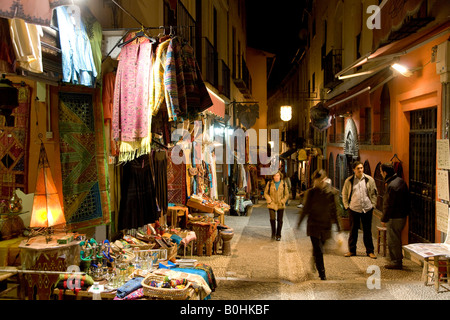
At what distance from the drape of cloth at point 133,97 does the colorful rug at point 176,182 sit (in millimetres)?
3639

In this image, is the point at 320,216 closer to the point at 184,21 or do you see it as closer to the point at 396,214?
the point at 396,214

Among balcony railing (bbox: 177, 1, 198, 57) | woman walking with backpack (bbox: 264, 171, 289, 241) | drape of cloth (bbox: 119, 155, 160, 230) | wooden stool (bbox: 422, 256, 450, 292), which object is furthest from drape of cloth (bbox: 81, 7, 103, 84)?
woman walking with backpack (bbox: 264, 171, 289, 241)

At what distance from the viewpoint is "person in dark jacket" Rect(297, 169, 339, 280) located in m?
7.35

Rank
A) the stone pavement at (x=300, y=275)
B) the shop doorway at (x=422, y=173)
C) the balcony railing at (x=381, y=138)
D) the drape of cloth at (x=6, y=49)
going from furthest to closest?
the balcony railing at (x=381, y=138), the shop doorway at (x=422, y=173), the stone pavement at (x=300, y=275), the drape of cloth at (x=6, y=49)

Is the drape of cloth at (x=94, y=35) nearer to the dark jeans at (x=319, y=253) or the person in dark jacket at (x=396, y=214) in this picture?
the dark jeans at (x=319, y=253)

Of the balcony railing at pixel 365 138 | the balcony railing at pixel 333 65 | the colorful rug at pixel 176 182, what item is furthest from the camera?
the balcony railing at pixel 333 65

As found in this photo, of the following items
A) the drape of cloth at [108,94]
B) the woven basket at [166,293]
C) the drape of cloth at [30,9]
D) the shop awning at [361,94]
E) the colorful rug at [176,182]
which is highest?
the shop awning at [361,94]

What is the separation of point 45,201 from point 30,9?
88.9 inches

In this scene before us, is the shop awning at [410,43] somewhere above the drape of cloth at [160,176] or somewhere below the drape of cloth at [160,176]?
above

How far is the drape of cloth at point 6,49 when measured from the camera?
3.80 metres

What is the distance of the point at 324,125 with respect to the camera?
55.6ft

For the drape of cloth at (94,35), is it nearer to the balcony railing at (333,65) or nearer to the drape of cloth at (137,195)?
the drape of cloth at (137,195)

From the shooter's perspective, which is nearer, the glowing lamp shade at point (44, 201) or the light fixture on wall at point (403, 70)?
the glowing lamp shade at point (44, 201)

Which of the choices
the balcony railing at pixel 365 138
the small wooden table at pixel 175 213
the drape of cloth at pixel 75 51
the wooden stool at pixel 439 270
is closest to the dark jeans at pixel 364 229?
the wooden stool at pixel 439 270
